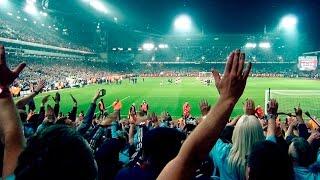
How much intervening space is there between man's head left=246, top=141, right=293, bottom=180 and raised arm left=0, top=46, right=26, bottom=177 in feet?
5.09

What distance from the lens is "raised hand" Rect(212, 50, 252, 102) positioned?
1883mm

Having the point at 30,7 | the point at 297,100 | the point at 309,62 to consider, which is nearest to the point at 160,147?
the point at 297,100

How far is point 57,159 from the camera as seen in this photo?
1.58m

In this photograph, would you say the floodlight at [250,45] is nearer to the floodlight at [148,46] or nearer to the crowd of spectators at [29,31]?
the floodlight at [148,46]

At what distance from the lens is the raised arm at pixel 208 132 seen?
1.72 m

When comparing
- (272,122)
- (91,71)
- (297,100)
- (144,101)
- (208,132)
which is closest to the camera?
(208,132)

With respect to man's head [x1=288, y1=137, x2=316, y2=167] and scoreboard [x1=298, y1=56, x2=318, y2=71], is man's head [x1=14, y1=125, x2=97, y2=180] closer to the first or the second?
man's head [x1=288, y1=137, x2=316, y2=167]

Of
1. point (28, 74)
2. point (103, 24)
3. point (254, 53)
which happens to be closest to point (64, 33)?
point (103, 24)

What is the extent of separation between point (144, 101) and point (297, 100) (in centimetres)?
1487

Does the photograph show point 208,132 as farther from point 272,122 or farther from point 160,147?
point 272,122

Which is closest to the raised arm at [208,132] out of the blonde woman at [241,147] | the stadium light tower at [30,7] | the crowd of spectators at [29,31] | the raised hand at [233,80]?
the raised hand at [233,80]

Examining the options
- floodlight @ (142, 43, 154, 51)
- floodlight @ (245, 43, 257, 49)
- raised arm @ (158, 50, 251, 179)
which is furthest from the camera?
floodlight @ (142, 43, 154, 51)

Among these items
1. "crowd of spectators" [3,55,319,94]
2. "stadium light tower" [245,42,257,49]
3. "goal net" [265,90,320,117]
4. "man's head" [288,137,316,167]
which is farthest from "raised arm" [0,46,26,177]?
"stadium light tower" [245,42,257,49]

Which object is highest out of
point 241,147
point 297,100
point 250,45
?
point 250,45
